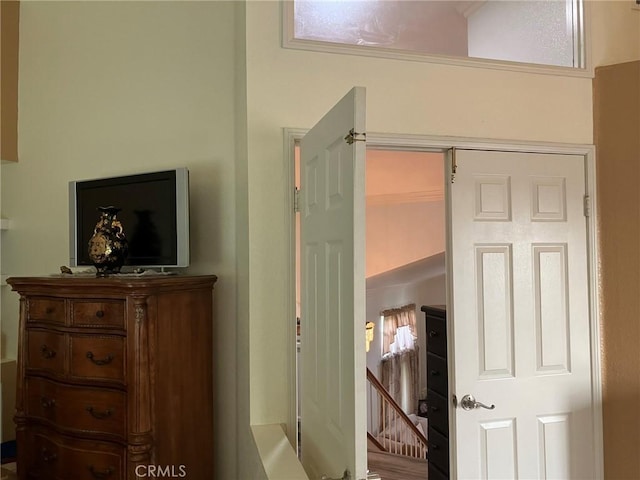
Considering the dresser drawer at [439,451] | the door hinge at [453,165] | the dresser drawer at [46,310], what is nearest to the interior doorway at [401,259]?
the dresser drawer at [439,451]

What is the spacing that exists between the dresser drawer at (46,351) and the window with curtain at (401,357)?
13.1 ft

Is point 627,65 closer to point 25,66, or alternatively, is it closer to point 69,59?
point 69,59

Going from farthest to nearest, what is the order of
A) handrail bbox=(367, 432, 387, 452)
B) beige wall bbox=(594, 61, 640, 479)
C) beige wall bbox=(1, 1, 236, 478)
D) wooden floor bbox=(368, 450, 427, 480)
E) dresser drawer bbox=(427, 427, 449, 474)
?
1. handrail bbox=(367, 432, 387, 452)
2. wooden floor bbox=(368, 450, 427, 480)
3. dresser drawer bbox=(427, 427, 449, 474)
4. beige wall bbox=(1, 1, 236, 478)
5. beige wall bbox=(594, 61, 640, 479)

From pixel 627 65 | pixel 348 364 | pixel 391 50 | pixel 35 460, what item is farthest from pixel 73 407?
pixel 627 65

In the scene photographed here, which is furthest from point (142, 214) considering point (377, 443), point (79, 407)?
point (377, 443)

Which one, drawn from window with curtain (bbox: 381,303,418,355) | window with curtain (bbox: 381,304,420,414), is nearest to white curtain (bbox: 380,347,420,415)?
window with curtain (bbox: 381,304,420,414)

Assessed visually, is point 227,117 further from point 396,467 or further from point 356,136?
point 396,467

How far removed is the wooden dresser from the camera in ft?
6.52

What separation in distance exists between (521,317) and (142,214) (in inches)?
71.4

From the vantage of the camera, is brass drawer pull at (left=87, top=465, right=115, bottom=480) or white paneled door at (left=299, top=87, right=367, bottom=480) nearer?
white paneled door at (left=299, top=87, right=367, bottom=480)

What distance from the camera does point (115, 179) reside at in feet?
7.79

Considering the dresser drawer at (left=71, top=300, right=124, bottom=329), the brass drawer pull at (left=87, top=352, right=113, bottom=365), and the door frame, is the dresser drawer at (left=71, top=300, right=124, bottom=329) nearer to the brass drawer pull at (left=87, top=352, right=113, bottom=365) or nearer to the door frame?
the brass drawer pull at (left=87, top=352, right=113, bottom=365)

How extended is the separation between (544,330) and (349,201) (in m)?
1.49

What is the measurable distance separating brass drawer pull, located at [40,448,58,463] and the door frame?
1.00 m
